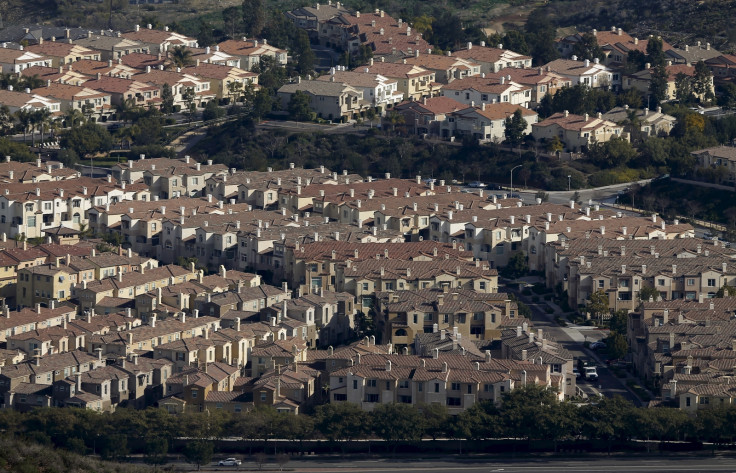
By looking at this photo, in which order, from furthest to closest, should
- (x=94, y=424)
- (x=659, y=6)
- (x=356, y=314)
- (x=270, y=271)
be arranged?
(x=659, y=6) < (x=270, y=271) < (x=356, y=314) < (x=94, y=424)

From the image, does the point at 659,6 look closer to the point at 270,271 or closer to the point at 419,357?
the point at 270,271

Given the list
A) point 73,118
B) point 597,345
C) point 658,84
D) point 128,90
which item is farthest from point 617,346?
point 128,90

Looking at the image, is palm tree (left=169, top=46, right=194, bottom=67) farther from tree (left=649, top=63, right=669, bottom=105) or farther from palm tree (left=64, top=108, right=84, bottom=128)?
tree (left=649, top=63, right=669, bottom=105)

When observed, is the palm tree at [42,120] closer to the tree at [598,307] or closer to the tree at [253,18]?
the tree at [253,18]

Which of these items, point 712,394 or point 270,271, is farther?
point 270,271

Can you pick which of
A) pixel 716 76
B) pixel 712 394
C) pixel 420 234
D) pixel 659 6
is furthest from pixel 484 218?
pixel 659 6

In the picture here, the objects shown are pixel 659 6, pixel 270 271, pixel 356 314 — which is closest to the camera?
pixel 356 314
